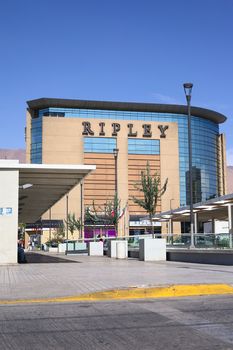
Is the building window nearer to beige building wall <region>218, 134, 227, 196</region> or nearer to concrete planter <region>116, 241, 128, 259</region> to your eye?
beige building wall <region>218, 134, 227, 196</region>

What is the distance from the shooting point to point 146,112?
125000 mm

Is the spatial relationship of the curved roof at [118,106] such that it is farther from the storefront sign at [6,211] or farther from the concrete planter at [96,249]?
the storefront sign at [6,211]

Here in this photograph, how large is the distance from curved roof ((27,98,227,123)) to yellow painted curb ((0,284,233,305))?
10937cm

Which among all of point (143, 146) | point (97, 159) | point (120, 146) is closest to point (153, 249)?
point (97, 159)

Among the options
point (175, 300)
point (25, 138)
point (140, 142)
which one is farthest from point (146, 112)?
point (175, 300)

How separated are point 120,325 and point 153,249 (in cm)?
1908

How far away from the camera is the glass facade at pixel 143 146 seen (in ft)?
390

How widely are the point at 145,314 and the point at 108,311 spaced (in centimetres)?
81

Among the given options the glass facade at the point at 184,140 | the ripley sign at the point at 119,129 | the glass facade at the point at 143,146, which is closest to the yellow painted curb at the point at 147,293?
the glass facade at the point at 184,140

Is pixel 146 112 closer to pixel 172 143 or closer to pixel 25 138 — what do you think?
pixel 172 143

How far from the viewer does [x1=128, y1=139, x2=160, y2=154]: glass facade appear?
119000mm

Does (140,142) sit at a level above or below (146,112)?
below

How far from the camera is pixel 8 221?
23688 millimetres

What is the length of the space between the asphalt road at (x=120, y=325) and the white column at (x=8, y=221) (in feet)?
45.1
